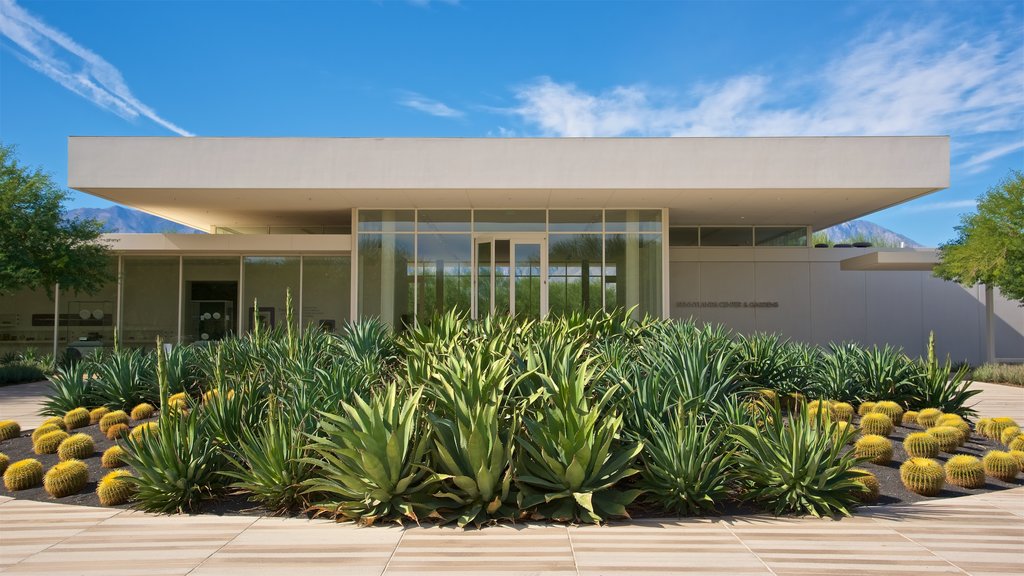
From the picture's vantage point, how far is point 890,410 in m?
8.69

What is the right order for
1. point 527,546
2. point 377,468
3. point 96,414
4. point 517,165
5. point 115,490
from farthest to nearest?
point 517,165 < point 96,414 < point 115,490 < point 377,468 < point 527,546

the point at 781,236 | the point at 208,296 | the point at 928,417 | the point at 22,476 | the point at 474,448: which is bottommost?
the point at 22,476

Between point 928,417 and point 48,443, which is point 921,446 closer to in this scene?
point 928,417

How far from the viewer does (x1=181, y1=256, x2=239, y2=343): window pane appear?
22.0 meters

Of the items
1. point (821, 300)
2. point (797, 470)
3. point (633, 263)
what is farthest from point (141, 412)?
point (821, 300)

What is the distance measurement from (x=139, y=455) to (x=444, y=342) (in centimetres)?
362

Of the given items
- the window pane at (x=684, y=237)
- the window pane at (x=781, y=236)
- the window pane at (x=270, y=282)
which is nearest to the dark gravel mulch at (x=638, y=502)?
the window pane at (x=270, y=282)

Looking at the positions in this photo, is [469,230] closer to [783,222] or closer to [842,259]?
[783,222]

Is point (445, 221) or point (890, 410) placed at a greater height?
point (445, 221)

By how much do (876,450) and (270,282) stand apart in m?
19.1

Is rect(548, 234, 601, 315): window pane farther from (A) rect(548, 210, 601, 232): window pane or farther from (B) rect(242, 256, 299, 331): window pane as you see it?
(B) rect(242, 256, 299, 331): window pane

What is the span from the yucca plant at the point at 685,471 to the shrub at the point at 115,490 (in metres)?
4.63

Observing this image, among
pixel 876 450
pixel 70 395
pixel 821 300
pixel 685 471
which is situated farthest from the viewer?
pixel 821 300

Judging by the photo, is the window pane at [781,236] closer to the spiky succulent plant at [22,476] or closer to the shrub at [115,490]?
the shrub at [115,490]
